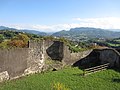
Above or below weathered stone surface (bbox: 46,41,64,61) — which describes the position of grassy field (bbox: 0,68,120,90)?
below

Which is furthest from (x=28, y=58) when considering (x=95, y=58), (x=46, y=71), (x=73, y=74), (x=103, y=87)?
(x=95, y=58)

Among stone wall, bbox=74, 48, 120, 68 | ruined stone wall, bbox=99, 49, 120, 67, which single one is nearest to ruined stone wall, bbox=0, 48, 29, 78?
stone wall, bbox=74, 48, 120, 68

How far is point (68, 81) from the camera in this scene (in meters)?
21.0

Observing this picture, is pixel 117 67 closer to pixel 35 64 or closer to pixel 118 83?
pixel 118 83

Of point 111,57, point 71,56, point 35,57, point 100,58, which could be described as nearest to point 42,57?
point 35,57

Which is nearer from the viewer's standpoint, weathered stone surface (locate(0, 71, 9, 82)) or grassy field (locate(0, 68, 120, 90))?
grassy field (locate(0, 68, 120, 90))

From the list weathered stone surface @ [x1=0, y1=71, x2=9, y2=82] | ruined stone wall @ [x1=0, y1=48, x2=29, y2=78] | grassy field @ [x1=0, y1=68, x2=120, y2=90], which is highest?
ruined stone wall @ [x1=0, y1=48, x2=29, y2=78]

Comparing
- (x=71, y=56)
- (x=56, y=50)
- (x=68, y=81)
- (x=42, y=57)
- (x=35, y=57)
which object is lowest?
(x=68, y=81)

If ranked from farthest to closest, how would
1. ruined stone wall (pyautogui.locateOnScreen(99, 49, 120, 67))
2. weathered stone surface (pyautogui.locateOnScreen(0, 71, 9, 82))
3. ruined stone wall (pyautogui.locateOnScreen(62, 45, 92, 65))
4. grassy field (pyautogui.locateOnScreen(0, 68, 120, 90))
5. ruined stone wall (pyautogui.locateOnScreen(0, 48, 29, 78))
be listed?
1. ruined stone wall (pyautogui.locateOnScreen(62, 45, 92, 65))
2. ruined stone wall (pyautogui.locateOnScreen(99, 49, 120, 67))
3. ruined stone wall (pyautogui.locateOnScreen(0, 48, 29, 78))
4. weathered stone surface (pyautogui.locateOnScreen(0, 71, 9, 82))
5. grassy field (pyautogui.locateOnScreen(0, 68, 120, 90))

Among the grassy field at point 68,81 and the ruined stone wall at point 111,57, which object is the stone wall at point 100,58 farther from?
the grassy field at point 68,81

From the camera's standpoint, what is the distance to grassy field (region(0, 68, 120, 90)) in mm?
19269

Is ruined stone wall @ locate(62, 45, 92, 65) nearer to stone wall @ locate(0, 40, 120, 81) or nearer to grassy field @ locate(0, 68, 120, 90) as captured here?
stone wall @ locate(0, 40, 120, 81)

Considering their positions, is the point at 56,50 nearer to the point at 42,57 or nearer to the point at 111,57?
the point at 42,57

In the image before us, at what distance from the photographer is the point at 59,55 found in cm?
2675
